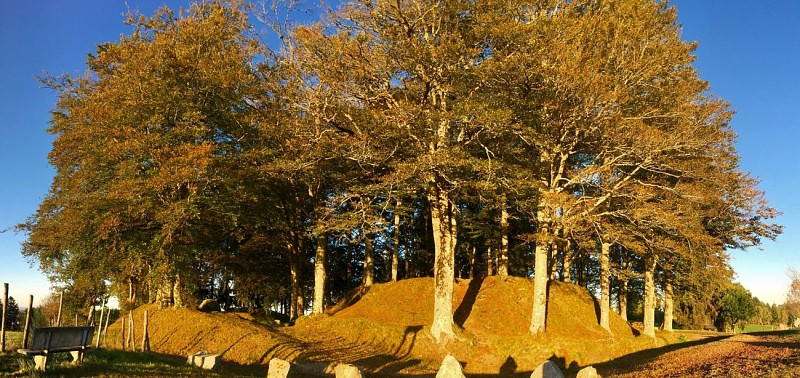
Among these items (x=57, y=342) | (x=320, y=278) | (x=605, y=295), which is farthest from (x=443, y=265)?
(x=57, y=342)

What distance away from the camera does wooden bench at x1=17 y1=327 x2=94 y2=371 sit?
10180 millimetres

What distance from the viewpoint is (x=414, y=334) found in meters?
22.6

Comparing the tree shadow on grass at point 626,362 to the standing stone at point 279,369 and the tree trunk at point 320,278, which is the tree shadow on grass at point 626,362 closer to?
the standing stone at point 279,369

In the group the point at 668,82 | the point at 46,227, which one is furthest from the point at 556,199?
the point at 46,227

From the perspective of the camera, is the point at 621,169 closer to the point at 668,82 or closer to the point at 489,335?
the point at 668,82

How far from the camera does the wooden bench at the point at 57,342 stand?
33.4 ft

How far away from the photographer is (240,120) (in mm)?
26344

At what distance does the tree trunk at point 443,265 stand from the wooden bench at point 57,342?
46.2ft

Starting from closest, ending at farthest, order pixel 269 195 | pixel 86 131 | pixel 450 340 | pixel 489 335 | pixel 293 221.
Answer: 1. pixel 450 340
2. pixel 489 335
3. pixel 86 131
4. pixel 269 195
5. pixel 293 221

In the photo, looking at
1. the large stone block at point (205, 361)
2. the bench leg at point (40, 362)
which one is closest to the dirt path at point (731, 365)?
the large stone block at point (205, 361)

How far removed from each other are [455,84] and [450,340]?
38.5 ft

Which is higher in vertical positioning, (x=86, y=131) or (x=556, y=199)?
(x=86, y=131)

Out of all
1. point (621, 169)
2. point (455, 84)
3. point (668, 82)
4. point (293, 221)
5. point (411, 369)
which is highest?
point (668, 82)

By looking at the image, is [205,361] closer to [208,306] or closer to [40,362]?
[40,362]
